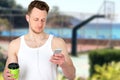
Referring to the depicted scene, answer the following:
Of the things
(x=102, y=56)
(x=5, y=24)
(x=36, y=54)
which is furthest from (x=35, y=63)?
(x=102, y=56)

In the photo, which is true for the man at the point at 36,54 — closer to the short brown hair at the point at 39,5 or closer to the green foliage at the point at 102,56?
the short brown hair at the point at 39,5

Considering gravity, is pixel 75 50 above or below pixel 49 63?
below

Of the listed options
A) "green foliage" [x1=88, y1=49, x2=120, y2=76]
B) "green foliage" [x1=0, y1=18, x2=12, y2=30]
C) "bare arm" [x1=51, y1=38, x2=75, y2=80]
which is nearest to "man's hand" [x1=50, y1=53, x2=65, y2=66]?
"bare arm" [x1=51, y1=38, x2=75, y2=80]

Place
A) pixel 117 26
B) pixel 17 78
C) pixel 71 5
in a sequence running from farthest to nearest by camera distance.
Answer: pixel 117 26
pixel 71 5
pixel 17 78

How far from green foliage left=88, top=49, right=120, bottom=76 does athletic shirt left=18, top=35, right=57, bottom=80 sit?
6.64ft

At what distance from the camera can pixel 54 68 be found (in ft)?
3.64

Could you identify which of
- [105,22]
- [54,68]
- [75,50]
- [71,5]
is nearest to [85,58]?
[75,50]

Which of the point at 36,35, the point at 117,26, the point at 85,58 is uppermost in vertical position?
the point at 36,35

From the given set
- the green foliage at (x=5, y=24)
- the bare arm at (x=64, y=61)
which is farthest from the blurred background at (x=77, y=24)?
the bare arm at (x=64, y=61)

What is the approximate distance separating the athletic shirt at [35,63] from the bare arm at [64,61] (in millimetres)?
41

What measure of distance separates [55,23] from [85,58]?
0.48 meters

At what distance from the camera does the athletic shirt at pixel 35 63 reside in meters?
1.08

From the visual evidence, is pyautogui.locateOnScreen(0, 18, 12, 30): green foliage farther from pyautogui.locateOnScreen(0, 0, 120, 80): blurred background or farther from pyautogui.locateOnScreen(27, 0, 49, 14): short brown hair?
pyautogui.locateOnScreen(27, 0, 49, 14): short brown hair

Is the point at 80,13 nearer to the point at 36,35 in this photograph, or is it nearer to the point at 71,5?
the point at 71,5
